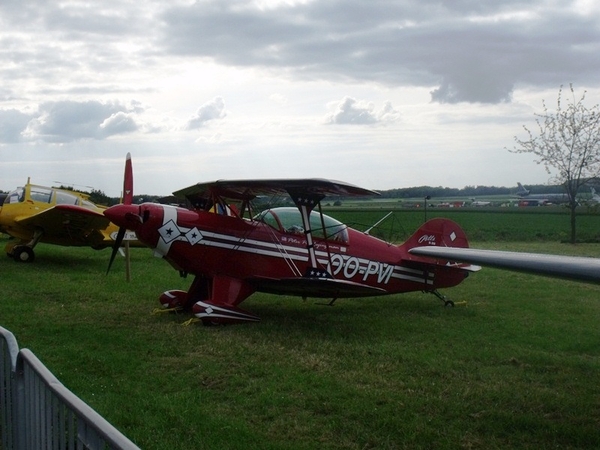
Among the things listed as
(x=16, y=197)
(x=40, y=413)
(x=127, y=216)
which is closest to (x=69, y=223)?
(x=16, y=197)

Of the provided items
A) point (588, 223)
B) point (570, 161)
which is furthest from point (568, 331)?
point (588, 223)

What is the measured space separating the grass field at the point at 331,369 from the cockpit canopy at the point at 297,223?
122 centimetres

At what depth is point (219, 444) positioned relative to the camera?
4.44 meters

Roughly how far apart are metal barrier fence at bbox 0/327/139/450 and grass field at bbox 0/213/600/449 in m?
1.21

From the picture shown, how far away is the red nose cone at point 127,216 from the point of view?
29.7 feet

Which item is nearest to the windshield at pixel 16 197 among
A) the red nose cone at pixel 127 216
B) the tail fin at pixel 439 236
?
the red nose cone at pixel 127 216

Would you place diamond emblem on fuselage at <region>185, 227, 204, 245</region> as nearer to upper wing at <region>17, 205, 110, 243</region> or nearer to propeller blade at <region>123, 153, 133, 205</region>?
propeller blade at <region>123, 153, 133, 205</region>

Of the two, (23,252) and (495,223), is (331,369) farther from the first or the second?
(495,223)

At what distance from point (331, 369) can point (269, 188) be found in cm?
345

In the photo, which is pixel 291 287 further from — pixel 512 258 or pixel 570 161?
pixel 570 161

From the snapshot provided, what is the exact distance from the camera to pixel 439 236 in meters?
10.9

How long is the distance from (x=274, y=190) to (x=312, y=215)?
933 millimetres

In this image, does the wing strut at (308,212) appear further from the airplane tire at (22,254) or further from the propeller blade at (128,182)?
the airplane tire at (22,254)

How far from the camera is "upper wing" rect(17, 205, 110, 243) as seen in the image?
14.9m
